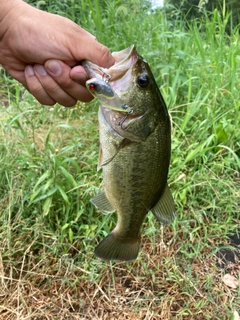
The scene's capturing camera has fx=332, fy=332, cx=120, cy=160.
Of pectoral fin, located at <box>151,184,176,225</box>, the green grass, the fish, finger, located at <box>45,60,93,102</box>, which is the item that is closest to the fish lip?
the fish

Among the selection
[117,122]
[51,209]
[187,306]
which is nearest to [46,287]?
[51,209]

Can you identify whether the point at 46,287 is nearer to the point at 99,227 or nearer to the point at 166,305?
the point at 99,227

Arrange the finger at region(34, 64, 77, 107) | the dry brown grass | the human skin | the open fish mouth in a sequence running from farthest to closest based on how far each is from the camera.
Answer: the dry brown grass, the finger at region(34, 64, 77, 107), the human skin, the open fish mouth

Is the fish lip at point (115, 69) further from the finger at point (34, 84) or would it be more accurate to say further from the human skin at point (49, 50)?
the finger at point (34, 84)

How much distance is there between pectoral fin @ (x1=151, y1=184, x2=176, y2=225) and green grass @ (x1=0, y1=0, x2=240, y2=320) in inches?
35.2

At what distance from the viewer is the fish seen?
1.20m

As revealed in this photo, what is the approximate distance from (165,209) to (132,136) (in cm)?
35

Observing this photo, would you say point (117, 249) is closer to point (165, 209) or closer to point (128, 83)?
point (165, 209)

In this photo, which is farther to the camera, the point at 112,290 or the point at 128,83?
the point at 112,290

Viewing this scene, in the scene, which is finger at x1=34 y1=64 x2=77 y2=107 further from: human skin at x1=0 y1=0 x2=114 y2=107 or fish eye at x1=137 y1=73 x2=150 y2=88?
fish eye at x1=137 y1=73 x2=150 y2=88

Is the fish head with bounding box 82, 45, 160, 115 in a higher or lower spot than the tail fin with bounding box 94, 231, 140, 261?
higher

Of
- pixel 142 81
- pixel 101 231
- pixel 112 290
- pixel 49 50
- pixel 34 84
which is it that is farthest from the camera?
pixel 101 231

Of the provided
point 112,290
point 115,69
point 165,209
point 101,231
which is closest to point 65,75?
point 115,69

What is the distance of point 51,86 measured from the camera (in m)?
1.45
